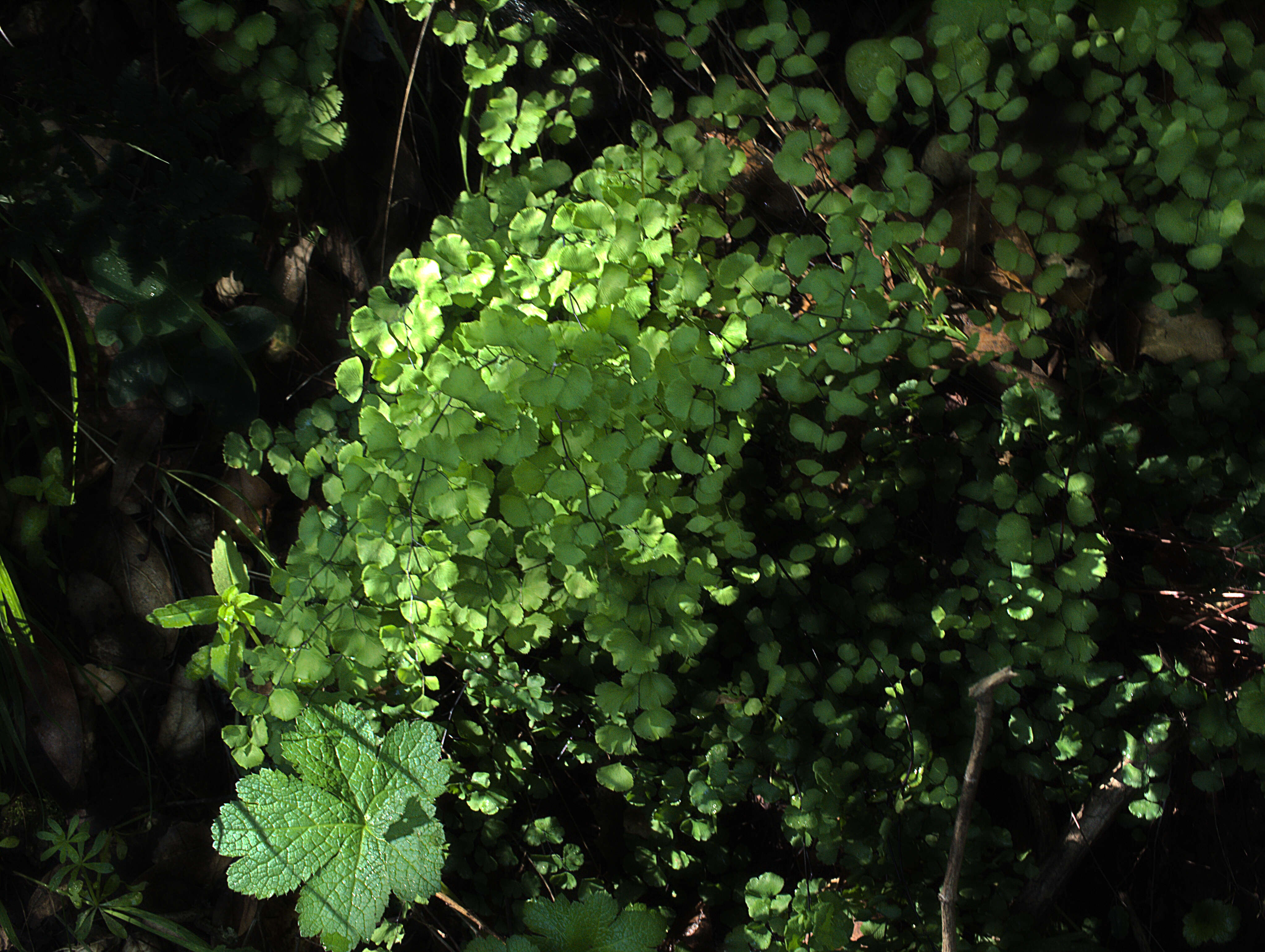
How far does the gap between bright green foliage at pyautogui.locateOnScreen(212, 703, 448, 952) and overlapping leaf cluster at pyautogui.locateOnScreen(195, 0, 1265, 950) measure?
0.38ft

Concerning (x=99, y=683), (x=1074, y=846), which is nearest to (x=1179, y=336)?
(x=1074, y=846)

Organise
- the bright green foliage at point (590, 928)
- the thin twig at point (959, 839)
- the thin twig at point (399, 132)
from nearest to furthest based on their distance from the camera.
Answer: the thin twig at point (959, 839) < the bright green foliage at point (590, 928) < the thin twig at point (399, 132)

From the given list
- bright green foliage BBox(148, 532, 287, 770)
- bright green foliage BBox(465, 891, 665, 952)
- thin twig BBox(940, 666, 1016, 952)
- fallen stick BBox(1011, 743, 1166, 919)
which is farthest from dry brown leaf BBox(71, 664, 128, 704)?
fallen stick BBox(1011, 743, 1166, 919)

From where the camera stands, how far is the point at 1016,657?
52.1 inches

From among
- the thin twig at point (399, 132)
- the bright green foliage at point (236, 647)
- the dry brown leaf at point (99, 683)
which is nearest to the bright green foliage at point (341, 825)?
the bright green foliage at point (236, 647)

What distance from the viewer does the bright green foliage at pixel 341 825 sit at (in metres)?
1.29

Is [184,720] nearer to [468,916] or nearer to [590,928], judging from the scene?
[468,916]

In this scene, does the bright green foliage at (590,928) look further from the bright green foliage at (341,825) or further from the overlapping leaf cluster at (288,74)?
the overlapping leaf cluster at (288,74)

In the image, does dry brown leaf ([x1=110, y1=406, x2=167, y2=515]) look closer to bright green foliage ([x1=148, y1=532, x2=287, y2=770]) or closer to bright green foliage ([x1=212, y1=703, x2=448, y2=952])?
bright green foliage ([x1=148, y1=532, x2=287, y2=770])

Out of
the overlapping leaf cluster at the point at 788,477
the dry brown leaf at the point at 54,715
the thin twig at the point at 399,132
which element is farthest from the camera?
the dry brown leaf at the point at 54,715

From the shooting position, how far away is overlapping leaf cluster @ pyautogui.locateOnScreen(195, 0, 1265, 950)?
1.10m

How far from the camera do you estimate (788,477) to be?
5.00 feet

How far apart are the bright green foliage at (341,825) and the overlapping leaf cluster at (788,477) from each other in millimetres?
116

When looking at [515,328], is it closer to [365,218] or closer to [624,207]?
[624,207]
